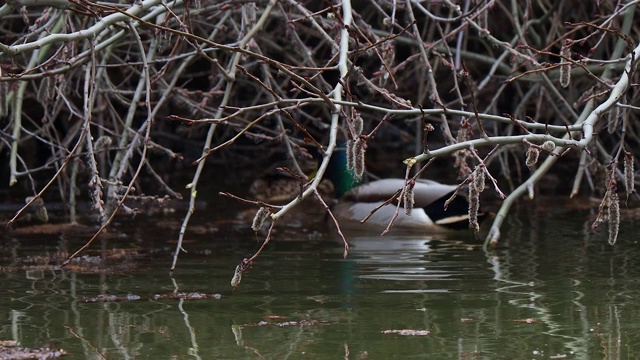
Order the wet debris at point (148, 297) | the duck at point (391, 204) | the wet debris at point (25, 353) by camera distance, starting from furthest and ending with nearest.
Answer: the duck at point (391, 204), the wet debris at point (148, 297), the wet debris at point (25, 353)

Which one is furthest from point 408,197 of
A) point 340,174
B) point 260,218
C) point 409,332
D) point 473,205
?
point 340,174

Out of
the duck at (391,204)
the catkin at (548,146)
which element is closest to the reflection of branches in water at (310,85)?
the catkin at (548,146)

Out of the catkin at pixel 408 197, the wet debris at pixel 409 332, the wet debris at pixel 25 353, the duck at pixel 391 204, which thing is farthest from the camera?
the duck at pixel 391 204

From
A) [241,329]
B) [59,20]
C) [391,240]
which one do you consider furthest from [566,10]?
[241,329]

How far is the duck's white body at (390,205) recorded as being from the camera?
9.28m

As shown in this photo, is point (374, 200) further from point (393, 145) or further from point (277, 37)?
point (393, 145)

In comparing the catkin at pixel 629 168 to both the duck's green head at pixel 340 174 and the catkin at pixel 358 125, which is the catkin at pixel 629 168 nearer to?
the catkin at pixel 358 125

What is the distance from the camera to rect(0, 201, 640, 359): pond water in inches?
190

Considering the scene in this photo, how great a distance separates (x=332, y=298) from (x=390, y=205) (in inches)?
166

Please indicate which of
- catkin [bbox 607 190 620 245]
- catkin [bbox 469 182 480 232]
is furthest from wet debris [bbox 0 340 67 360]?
catkin [bbox 607 190 620 245]

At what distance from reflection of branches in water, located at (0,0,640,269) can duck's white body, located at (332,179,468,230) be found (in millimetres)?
436

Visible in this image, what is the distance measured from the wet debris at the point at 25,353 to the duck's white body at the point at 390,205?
15.9ft

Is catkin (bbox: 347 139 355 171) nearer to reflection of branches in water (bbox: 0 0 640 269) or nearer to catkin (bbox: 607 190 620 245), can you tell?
reflection of branches in water (bbox: 0 0 640 269)

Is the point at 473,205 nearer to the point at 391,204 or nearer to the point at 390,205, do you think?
the point at 391,204
